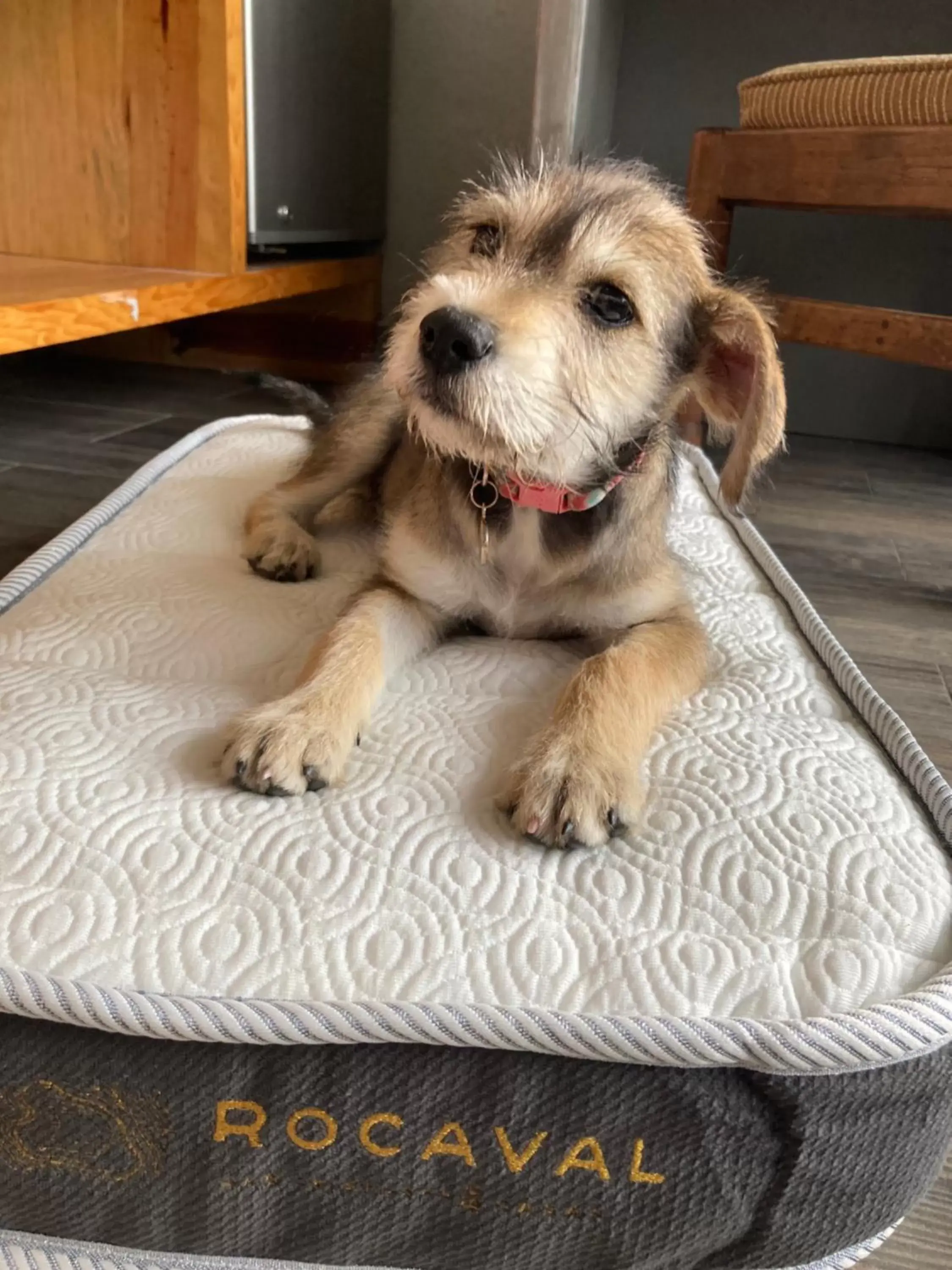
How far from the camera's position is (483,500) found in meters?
1.52

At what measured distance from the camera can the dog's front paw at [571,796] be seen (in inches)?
42.8

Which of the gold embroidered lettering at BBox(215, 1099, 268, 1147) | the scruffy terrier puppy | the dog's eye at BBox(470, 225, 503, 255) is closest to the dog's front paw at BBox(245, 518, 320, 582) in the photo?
the scruffy terrier puppy

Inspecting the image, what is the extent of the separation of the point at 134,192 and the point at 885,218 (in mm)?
2765

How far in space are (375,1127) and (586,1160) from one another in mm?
191

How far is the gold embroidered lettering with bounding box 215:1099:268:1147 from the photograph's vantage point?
35.2 inches

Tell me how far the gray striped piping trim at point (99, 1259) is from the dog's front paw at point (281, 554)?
1.13 metres

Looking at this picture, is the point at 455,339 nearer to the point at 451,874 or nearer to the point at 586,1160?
the point at 451,874

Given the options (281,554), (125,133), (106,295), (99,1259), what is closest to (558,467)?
(281,554)

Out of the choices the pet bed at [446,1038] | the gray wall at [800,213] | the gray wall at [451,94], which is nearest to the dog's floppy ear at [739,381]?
the pet bed at [446,1038]

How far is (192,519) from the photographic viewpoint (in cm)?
205

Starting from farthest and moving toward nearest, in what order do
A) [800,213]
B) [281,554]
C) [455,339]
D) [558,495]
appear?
1. [800,213]
2. [281,554]
3. [558,495]
4. [455,339]

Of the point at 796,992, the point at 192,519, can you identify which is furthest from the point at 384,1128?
the point at 192,519

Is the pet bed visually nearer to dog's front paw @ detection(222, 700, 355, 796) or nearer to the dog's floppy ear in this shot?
dog's front paw @ detection(222, 700, 355, 796)

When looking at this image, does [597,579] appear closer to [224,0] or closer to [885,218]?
[224,0]
